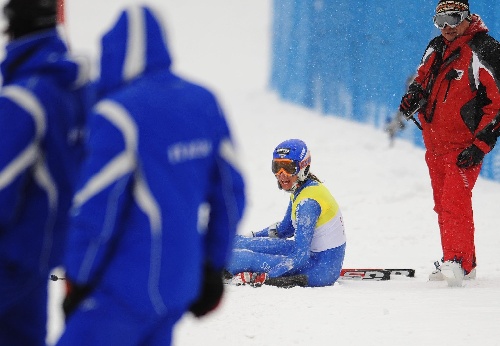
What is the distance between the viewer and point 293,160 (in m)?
5.75

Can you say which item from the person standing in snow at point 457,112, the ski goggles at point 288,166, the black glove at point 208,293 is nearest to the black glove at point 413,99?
the person standing in snow at point 457,112

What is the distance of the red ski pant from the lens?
5.68 meters

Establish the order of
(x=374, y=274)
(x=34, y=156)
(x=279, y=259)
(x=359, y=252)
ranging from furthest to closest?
(x=359, y=252)
(x=374, y=274)
(x=279, y=259)
(x=34, y=156)

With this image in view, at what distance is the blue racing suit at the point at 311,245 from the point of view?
5586mm

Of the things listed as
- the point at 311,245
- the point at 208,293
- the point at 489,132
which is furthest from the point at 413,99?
the point at 208,293

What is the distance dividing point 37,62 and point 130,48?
46cm

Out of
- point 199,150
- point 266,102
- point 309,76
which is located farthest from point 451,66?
point 266,102

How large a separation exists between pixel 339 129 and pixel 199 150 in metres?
12.0

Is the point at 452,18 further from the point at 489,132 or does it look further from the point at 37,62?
the point at 37,62

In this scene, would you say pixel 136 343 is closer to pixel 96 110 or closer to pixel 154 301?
pixel 154 301

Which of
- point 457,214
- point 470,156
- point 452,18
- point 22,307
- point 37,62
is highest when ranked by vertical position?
point 452,18

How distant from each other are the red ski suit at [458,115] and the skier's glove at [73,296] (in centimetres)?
409

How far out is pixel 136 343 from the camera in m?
2.12

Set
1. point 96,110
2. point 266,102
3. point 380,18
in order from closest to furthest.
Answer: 1. point 96,110
2. point 380,18
3. point 266,102
